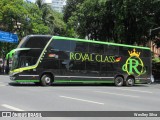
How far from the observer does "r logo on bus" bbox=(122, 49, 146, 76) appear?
1266 inches

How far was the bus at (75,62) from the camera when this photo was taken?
26656 mm

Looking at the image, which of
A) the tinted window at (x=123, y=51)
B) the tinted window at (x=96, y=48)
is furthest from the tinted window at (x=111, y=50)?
the tinted window at (x=96, y=48)

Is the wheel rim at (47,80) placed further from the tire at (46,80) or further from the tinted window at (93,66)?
the tinted window at (93,66)

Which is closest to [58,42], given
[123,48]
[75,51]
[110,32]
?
[75,51]

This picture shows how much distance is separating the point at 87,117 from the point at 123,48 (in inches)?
841

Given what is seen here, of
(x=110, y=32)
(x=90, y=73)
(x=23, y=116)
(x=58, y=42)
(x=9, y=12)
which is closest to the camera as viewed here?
(x=23, y=116)

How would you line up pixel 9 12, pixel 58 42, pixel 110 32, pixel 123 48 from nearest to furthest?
pixel 58 42
pixel 123 48
pixel 110 32
pixel 9 12

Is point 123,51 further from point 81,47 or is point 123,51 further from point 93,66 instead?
point 81,47

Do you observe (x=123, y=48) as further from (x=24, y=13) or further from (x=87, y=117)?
(x=24, y=13)

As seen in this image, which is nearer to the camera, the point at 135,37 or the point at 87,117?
the point at 87,117

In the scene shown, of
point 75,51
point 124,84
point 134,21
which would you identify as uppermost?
point 134,21

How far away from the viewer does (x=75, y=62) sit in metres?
29.0

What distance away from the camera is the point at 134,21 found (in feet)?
149

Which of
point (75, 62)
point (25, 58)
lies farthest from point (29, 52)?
point (75, 62)
